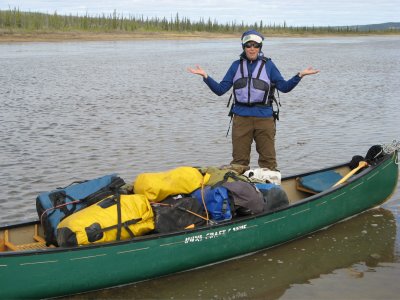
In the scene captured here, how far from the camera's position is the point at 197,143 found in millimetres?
11789

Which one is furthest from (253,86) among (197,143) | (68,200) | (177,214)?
(197,143)

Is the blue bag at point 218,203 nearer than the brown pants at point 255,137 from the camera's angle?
Yes

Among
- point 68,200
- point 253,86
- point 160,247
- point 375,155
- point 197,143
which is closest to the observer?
point 160,247

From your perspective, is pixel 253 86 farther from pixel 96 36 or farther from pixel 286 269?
pixel 96 36

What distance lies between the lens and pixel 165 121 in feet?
46.8

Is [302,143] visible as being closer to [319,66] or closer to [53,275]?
[53,275]

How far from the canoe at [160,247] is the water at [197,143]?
206mm

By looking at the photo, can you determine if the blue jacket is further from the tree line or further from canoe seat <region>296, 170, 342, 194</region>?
the tree line

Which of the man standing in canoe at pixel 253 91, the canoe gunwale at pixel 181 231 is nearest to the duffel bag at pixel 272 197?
the canoe gunwale at pixel 181 231

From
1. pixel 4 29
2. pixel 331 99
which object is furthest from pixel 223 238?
pixel 4 29

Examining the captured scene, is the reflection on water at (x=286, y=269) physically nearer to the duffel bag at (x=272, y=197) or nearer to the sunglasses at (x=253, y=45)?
the duffel bag at (x=272, y=197)

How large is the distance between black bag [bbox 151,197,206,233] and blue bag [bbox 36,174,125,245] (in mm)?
532

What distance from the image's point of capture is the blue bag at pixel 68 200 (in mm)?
5766

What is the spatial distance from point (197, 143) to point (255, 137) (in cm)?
401
